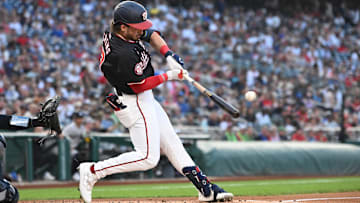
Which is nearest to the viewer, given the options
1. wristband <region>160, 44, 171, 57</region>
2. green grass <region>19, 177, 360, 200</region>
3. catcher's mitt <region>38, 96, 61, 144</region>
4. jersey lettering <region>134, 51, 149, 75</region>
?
catcher's mitt <region>38, 96, 61, 144</region>

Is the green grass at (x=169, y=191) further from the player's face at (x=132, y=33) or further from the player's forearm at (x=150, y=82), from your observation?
the player's face at (x=132, y=33)

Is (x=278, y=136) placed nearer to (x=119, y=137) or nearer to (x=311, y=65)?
(x=119, y=137)

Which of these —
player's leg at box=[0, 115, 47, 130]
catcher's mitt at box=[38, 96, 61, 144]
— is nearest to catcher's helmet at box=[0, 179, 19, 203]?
player's leg at box=[0, 115, 47, 130]

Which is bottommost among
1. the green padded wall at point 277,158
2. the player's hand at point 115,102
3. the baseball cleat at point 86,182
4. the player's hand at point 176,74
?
the green padded wall at point 277,158

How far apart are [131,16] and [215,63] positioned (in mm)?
13334

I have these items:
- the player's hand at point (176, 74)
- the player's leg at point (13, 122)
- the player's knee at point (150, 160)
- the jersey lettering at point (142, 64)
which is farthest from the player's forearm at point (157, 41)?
the player's leg at point (13, 122)

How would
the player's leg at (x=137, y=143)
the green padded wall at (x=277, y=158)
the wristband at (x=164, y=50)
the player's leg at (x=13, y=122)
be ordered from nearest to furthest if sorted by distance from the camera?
1. the player's leg at (x=13, y=122)
2. the player's leg at (x=137, y=143)
3. the wristband at (x=164, y=50)
4. the green padded wall at (x=277, y=158)

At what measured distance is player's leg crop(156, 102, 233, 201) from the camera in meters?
5.48

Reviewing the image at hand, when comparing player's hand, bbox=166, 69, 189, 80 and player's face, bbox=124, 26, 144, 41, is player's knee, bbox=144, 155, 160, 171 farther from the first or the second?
player's face, bbox=124, 26, 144, 41

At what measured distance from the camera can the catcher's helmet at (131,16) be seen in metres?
5.23

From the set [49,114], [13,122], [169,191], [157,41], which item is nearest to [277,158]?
[169,191]

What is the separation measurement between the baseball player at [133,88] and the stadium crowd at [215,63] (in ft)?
20.2

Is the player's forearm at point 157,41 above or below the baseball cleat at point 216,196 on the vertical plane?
above

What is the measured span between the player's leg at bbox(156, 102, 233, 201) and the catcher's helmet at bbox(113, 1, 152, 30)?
81 centimetres
